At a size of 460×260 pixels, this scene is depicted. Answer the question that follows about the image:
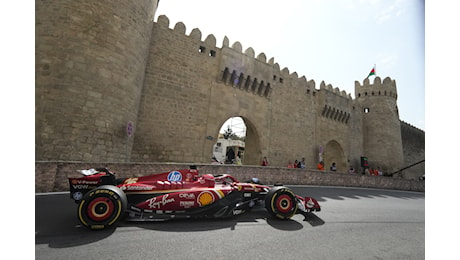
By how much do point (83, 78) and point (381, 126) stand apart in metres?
25.1

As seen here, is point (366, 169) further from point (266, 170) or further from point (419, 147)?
point (266, 170)

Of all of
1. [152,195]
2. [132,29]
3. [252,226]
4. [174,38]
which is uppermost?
[174,38]

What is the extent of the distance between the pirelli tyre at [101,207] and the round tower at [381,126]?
78.7 ft

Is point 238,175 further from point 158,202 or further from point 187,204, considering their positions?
point 158,202

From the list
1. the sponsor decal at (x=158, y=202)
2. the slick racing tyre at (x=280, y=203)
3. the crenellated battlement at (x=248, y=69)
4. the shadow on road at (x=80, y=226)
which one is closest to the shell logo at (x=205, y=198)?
the shadow on road at (x=80, y=226)

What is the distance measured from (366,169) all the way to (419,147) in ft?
43.2

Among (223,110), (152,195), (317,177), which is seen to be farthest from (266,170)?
(152,195)

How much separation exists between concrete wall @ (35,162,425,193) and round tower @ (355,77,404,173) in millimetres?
5788

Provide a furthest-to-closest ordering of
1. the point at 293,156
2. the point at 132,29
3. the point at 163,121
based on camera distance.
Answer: the point at 293,156, the point at 163,121, the point at 132,29

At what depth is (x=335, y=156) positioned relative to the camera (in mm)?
19766

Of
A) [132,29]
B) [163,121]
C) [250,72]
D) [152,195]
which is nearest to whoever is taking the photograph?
[152,195]

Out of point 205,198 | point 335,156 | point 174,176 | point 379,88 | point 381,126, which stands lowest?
point 205,198

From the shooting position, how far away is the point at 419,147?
1024 inches

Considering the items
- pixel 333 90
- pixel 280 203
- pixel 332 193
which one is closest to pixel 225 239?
pixel 280 203
